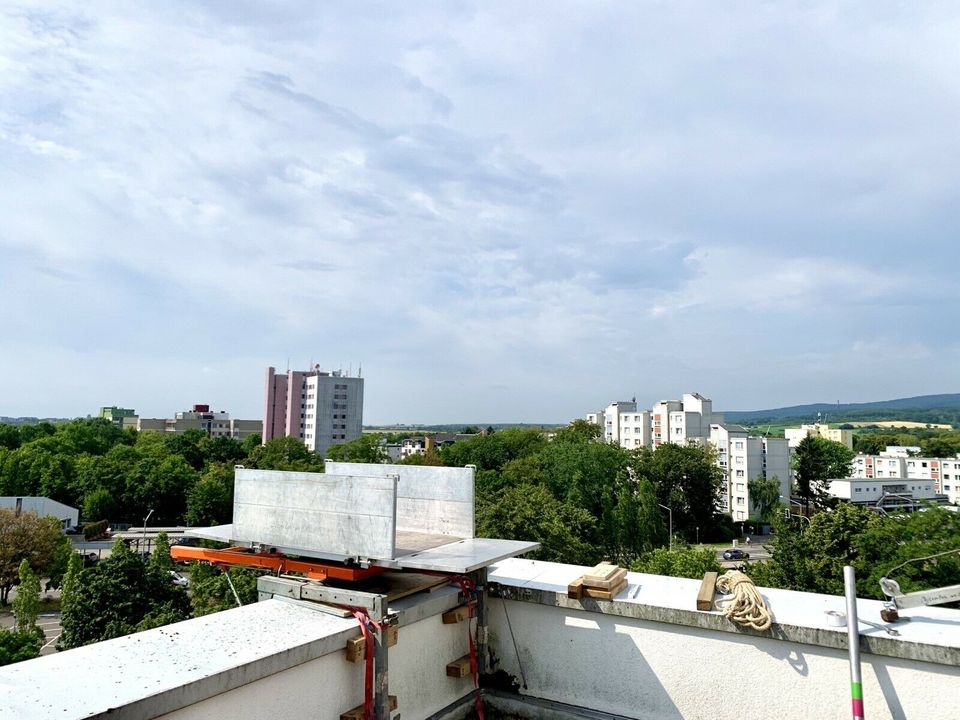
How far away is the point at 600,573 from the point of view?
476 cm

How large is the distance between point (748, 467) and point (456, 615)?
211 ft

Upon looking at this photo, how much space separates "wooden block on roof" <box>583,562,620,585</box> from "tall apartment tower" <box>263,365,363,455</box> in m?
88.6

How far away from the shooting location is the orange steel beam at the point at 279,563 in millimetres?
3982

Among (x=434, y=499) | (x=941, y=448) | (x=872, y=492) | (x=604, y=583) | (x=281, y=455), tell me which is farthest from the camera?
(x=941, y=448)

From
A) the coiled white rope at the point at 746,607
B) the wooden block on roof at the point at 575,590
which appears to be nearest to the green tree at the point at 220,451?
the wooden block on roof at the point at 575,590

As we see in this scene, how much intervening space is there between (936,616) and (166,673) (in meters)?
4.73

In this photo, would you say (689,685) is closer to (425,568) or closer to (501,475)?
(425,568)

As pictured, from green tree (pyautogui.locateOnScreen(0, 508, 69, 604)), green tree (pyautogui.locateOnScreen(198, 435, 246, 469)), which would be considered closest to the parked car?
green tree (pyautogui.locateOnScreen(0, 508, 69, 604))

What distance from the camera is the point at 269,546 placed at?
4230 mm

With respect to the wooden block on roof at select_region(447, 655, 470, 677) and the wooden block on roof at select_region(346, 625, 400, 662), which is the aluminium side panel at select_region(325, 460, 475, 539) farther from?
the wooden block on roof at select_region(346, 625, 400, 662)

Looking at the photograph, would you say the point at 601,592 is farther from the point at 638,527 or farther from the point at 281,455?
the point at 281,455

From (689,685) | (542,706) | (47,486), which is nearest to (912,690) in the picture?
(689,685)

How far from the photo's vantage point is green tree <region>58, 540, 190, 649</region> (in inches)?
779

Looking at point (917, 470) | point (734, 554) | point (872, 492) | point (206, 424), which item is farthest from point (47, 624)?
point (206, 424)
